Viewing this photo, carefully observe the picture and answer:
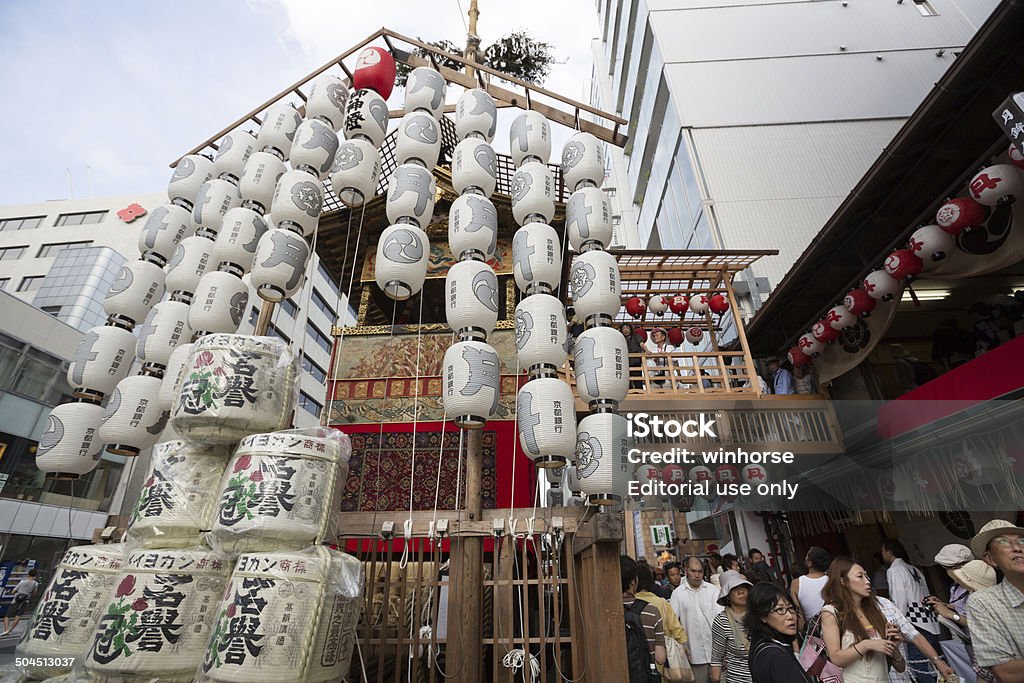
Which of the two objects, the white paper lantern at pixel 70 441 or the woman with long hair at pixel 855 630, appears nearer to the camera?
the woman with long hair at pixel 855 630

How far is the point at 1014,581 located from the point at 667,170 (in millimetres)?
17215

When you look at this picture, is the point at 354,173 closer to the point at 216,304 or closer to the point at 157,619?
the point at 216,304

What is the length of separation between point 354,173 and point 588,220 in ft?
8.84

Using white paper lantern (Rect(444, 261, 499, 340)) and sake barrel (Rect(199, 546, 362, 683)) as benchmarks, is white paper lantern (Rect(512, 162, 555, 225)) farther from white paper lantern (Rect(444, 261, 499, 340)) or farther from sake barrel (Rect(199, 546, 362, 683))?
sake barrel (Rect(199, 546, 362, 683))

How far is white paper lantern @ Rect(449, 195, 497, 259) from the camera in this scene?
15.1ft

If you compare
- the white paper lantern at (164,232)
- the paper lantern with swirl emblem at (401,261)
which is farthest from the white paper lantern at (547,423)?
the white paper lantern at (164,232)

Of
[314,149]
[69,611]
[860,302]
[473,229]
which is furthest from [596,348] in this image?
[860,302]

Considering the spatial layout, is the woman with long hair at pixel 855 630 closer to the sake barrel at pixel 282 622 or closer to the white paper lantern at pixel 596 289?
the white paper lantern at pixel 596 289

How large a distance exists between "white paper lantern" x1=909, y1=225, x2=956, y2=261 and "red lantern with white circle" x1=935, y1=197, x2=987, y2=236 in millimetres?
308

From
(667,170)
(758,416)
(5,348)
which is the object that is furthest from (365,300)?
(667,170)

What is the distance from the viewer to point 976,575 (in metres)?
3.23

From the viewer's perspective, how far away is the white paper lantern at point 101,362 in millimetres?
4816

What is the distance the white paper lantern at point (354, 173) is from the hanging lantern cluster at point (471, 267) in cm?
67

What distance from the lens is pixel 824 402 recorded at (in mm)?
8781
